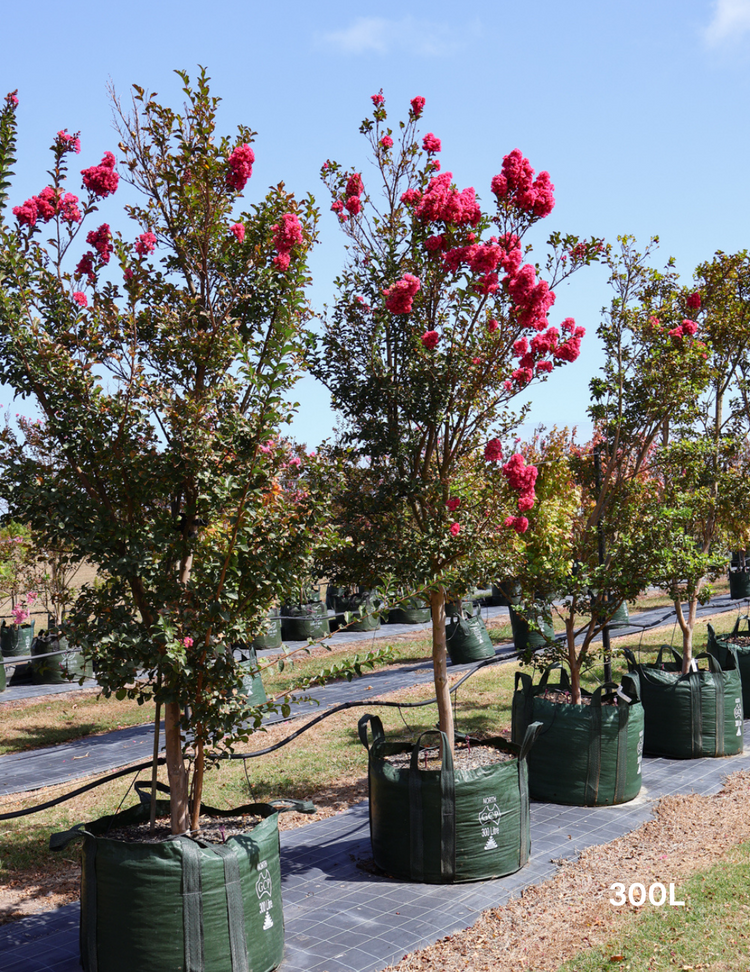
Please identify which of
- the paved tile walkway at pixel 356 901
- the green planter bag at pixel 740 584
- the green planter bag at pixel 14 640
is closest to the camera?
the paved tile walkway at pixel 356 901

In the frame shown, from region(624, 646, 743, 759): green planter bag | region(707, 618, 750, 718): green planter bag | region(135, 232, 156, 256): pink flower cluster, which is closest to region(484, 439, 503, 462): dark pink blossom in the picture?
region(135, 232, 156, 256): pink flower cluster

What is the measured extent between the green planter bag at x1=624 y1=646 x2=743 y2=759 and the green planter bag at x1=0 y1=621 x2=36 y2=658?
1477 centimetres

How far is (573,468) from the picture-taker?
37.2 ft

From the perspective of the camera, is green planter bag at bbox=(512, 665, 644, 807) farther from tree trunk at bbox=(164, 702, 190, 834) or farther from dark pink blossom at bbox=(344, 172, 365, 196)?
dark pink blossom at bbox=(344, 172, 365, 196)

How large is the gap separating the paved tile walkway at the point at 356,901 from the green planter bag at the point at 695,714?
1631 mm

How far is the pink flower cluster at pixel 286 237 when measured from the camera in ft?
16.0

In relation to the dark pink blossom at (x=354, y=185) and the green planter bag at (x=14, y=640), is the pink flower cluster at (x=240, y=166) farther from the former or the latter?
the green planter bag at (x=14, y=640)

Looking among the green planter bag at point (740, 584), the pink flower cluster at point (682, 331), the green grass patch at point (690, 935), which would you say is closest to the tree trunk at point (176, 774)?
the green grass patch at point (690, 935)

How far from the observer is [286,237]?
4914mm

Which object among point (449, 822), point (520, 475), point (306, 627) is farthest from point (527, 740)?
point (306, 627)

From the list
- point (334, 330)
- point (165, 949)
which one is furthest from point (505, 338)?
point (165, 949)

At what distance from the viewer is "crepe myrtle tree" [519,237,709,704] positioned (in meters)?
8.40

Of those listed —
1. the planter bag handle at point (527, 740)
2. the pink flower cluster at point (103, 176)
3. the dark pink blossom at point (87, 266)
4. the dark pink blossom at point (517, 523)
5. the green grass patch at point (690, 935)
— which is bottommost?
the green grass patch at point (690, 935)

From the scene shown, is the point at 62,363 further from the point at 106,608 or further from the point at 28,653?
the point at 28,653
